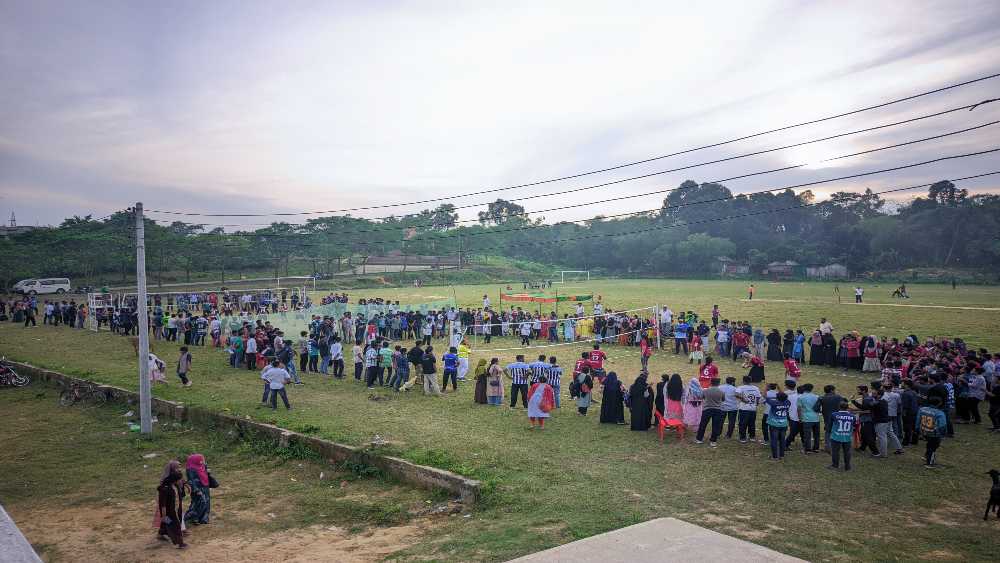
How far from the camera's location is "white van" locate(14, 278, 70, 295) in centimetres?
5334

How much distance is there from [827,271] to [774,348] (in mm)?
63336

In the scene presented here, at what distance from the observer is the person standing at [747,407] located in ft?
40.4

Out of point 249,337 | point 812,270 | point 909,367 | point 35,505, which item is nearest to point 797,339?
point 909,367

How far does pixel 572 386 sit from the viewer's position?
15773 mm

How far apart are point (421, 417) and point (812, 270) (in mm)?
76886

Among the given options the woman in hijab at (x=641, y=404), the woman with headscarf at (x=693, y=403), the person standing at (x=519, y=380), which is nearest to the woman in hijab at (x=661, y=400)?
the woman in hijab at (x=641, y=404)

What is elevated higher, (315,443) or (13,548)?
(13,548)

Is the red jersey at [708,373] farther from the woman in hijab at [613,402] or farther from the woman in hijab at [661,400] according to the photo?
the woman in hijab at [613,402]

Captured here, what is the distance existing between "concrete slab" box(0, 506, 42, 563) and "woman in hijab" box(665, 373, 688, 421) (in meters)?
10.9

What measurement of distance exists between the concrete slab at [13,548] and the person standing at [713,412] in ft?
35.8

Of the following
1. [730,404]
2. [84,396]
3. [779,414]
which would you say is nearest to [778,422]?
[779,414]

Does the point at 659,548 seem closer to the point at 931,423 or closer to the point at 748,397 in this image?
the point at 748,397

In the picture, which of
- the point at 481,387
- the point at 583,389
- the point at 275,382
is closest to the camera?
the point at 583,389

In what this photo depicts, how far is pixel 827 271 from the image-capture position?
78.0 meters
